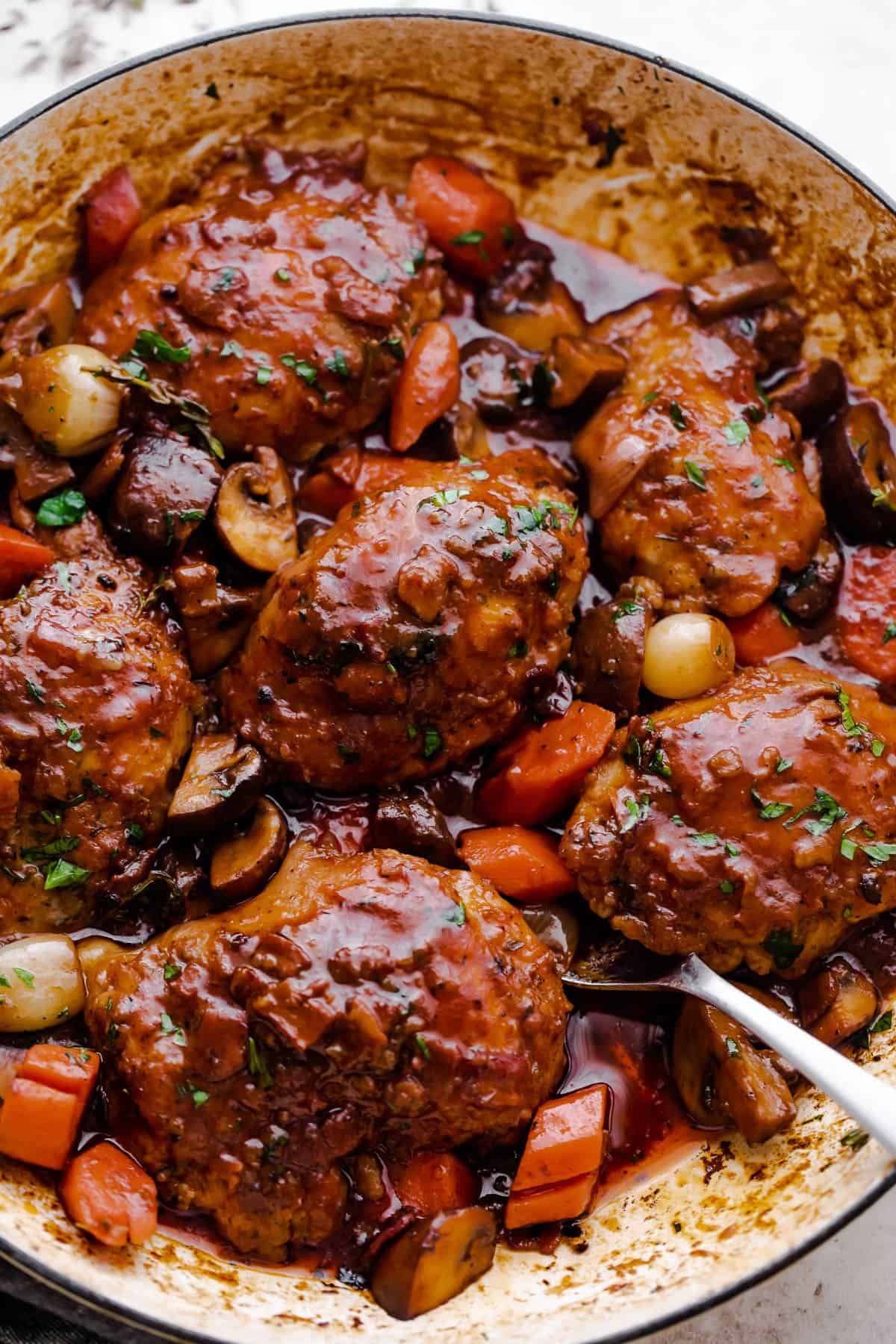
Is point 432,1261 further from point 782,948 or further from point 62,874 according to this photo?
point 62,874

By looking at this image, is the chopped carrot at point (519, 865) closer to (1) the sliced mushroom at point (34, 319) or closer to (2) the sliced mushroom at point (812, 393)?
(2) the sliced mushroom at point (812, 393)

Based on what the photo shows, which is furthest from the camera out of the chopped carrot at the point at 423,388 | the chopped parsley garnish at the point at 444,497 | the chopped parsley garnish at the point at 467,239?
the chopped parsley garnish at the point at 467,239

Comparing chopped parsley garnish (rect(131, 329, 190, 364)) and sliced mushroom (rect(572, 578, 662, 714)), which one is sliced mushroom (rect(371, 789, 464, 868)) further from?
chopped parsley garnish (rect(131, 329, 190, 364))

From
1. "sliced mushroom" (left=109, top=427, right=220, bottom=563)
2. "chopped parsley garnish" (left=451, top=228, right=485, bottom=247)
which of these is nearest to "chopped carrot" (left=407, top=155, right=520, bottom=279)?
"chopped parsley garnish" (left=451, top=228, right=485, bottom=247)

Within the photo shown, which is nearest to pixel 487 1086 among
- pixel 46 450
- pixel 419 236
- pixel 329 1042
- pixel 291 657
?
pixel 329 1042

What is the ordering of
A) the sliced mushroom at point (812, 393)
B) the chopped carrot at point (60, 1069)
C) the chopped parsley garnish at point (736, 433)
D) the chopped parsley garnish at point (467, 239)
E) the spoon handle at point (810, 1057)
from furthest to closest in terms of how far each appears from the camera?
the chopped parsley garnish at point (467, 239) < the sliced mushroom at point (812, 393) < the chopped parsley garnish at point (736, 433) < the chopped carrot at point (60, 1069) < the spoon handle at point (810, 1057)

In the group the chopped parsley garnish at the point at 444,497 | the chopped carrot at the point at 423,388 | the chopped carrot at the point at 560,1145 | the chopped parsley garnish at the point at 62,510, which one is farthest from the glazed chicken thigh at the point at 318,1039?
the chopped carrot at the point at 423,388

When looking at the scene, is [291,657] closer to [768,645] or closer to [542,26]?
[768,645]

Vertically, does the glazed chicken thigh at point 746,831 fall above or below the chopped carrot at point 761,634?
below
